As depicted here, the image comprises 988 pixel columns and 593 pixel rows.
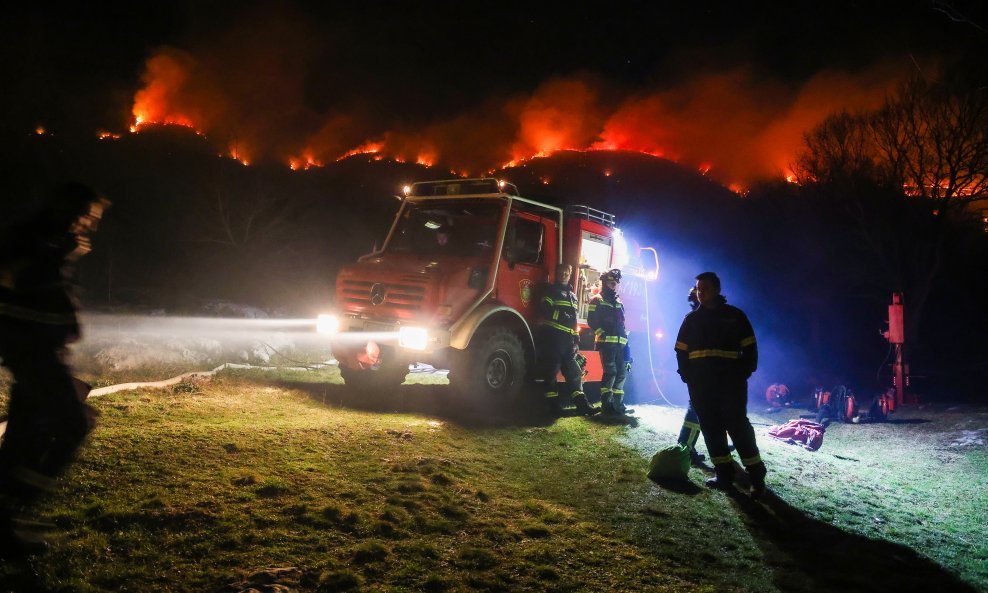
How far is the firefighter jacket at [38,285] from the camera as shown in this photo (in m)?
3.09

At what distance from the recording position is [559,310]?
26.7ft

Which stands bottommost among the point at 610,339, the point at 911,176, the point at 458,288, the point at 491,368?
the point at 491,368

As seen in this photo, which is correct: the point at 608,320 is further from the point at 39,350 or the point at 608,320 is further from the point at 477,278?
the point at 39,350

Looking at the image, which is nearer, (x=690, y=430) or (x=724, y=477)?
(x=724, y=477)

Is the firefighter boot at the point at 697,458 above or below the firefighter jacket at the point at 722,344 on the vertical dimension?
below

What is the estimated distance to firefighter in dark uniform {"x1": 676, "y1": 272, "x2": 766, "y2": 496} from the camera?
520cm

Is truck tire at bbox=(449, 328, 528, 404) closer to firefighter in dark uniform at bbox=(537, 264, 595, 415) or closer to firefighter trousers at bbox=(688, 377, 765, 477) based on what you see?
firefighter in dark uniform at bbox=(537, 264, 595, 415)

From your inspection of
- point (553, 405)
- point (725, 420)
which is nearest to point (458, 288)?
point (553, 405)

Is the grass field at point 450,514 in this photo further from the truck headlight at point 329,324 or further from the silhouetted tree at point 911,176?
the silhouetted tree at point 911,176

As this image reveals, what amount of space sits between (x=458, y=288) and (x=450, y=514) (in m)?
3.65

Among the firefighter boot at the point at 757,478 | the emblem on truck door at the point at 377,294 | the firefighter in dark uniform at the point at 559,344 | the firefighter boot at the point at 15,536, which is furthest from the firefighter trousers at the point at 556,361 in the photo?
the firefighter boot at the point at 15,536

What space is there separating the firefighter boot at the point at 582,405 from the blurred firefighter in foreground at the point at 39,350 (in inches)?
241

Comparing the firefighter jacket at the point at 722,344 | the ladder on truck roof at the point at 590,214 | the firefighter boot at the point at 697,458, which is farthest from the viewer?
the ladder on truck roof at the point at 590,214

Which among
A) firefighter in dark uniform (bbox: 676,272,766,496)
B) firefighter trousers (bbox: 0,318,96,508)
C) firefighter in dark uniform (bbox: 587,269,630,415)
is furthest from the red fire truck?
firefighter trousers (bbox: 0,318,96,508)
